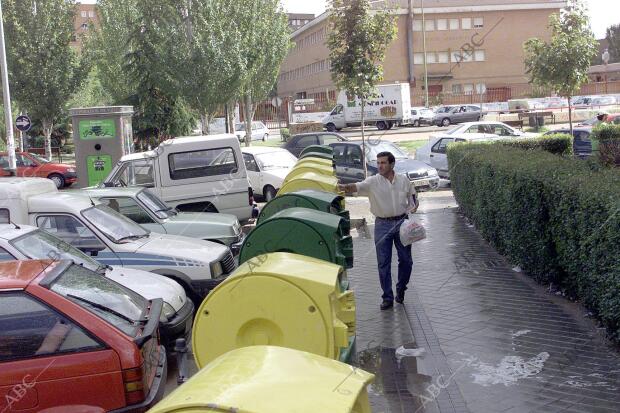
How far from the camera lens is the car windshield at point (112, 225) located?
9008mm

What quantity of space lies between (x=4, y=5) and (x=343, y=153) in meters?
18.1

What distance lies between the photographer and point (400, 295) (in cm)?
905

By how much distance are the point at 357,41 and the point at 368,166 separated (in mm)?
3303

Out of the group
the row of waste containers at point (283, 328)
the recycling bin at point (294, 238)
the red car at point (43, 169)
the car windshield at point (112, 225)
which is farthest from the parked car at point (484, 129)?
the recycling bin at point (294, 238)

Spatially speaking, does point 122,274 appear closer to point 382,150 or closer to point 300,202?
point 300,202

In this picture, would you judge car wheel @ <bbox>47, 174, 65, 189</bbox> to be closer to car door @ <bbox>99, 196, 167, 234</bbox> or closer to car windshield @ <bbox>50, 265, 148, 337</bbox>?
car door @ <bbox>99, 196, 167, 234</bbox>

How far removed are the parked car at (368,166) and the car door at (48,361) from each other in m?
15.4

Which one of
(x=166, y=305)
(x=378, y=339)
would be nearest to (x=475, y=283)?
(x=378, y=339)

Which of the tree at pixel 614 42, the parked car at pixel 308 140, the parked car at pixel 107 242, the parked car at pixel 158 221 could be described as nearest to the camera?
the parked car at pixel 107 242

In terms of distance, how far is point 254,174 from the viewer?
20047mm

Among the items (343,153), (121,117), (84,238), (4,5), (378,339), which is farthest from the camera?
(4,5)

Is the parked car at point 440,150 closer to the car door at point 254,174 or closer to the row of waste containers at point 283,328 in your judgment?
the car door at point 254,174

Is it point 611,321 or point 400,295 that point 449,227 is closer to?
point 400,295

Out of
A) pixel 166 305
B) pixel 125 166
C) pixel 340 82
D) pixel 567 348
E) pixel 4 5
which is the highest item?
pixel 4 5
